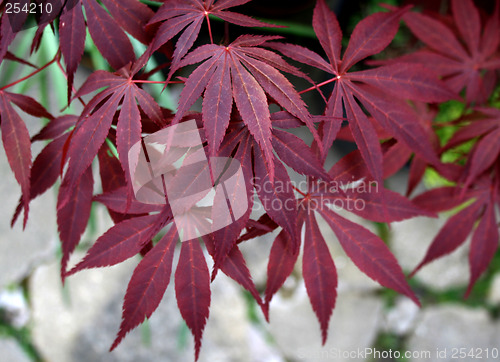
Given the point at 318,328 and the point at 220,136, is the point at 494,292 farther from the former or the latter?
the point at 220,136

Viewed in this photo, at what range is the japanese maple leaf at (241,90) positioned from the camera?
0.39 m

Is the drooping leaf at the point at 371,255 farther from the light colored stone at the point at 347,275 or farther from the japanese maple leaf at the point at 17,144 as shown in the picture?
the light colored stone at the point at 347,275

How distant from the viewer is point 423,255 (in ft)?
3.98

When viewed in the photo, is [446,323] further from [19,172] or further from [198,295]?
[19,172]

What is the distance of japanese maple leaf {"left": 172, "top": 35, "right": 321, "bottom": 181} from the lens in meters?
0.39

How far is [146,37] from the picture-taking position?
19.3 inches

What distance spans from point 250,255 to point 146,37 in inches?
32.0

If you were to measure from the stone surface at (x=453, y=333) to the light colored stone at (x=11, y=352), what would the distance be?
1074 millimetres

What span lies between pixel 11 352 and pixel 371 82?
1198 mm

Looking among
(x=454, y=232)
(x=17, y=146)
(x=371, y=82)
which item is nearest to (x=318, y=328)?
(x=454, y=232)

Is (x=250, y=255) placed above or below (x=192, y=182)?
below

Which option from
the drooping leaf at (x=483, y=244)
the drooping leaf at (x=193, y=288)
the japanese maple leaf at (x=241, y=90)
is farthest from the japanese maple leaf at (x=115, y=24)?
the drooping leaf at (x=483, y=244)

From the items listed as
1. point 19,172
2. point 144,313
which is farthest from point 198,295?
point 19,172

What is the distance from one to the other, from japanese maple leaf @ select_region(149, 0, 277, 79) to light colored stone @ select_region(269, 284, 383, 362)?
2.91 ft
